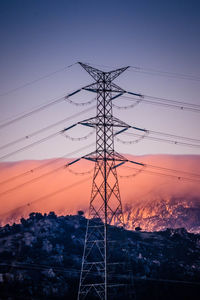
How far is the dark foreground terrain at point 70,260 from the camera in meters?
49.1

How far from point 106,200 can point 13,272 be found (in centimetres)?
3197

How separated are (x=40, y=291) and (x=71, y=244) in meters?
23.4

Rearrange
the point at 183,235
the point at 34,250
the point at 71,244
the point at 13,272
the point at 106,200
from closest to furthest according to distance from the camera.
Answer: the point at 106,200, the point at 13,272, the point at 34,250, the point at 71,244, the point at 183,235

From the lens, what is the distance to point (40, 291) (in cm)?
4734

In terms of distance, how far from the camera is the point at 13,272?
50625 mm

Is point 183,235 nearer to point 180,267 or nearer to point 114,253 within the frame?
point 180,267

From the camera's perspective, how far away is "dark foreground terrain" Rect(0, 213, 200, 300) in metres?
49.1

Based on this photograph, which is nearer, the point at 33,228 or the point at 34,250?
the point at 34,250

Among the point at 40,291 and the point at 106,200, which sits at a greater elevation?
the point at 106,200

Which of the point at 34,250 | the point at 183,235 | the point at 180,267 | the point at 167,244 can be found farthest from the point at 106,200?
the point at 183,235

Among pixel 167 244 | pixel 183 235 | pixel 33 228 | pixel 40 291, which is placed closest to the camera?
pixel 40 291

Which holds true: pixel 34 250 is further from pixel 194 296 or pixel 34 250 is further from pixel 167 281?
pixel 194 296

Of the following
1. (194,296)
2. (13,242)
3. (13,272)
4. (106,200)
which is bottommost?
(194,296)

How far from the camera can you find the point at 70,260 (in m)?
62.1
